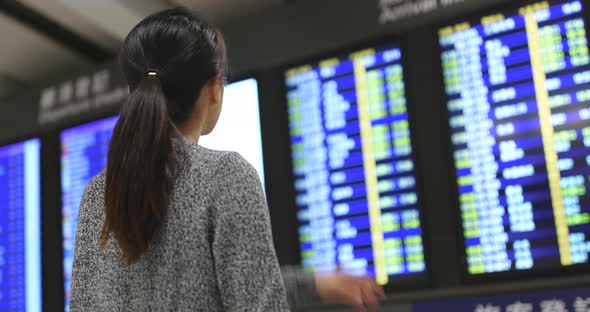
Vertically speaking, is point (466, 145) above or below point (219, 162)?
above

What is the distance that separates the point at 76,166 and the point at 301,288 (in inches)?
76.1

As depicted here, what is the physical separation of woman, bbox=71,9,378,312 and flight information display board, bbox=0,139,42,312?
76.6 inches

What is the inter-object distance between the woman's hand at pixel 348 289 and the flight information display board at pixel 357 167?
3.55ft

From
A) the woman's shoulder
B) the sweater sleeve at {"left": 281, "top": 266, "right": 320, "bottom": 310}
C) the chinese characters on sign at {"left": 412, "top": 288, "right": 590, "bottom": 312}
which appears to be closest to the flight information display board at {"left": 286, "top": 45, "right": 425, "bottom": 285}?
the chinese characters on sign at {"left": 412, "top": 288, "right": 590, "bottom": 312}

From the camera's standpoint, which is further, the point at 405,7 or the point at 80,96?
the point at 80,96

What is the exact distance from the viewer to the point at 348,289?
2.55ft

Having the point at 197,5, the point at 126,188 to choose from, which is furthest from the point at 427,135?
the point at 126,188

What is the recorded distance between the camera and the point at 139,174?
718mm

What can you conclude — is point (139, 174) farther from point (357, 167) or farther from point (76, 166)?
point (76, 166)

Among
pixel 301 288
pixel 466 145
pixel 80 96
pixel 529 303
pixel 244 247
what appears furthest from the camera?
pixel 80 96

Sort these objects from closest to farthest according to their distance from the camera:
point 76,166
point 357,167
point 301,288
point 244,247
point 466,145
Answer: point 244,247
point 301,288
point 466,145
point 357,167
point 76,166

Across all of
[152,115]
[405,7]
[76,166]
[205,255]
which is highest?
[405,7]

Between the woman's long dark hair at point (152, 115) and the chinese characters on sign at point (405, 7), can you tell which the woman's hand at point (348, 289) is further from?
the chinese characters on sign at point (405, 7)

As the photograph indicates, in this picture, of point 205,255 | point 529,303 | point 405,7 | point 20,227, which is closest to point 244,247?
point 205,255
